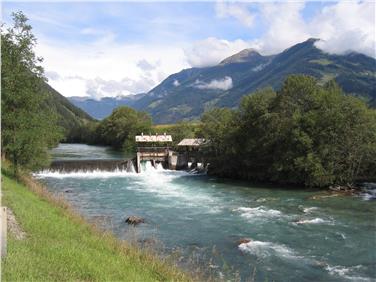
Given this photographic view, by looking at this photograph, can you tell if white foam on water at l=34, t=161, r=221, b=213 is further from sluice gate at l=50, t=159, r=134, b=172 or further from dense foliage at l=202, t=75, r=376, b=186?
dense foliage at l=202, t=75, r=376, b=186

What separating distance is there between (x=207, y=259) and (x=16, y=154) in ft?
63.9

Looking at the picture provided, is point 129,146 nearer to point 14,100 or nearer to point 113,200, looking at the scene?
point 113,200

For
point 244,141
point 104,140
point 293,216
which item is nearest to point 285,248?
point 293,216

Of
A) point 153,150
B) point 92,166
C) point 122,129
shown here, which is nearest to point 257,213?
point 92,166

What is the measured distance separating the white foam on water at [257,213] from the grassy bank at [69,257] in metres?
16.8

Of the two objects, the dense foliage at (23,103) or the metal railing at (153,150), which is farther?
the metal railing at (153,150)

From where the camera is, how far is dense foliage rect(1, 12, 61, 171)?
33.0 metres

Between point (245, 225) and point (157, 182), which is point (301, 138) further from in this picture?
point (245, 225)

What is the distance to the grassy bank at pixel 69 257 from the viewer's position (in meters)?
9.90

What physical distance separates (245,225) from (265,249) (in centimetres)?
612

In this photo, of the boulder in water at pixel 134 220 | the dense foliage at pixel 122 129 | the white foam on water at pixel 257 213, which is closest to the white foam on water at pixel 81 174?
the white foam on water at pixel 257 213

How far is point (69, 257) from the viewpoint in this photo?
37.8 feet

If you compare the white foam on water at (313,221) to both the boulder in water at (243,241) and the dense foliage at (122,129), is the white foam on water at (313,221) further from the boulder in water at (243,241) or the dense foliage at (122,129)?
the dense foliage at (122,129)

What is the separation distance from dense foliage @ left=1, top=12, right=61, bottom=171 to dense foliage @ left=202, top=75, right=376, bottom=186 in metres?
26.9
